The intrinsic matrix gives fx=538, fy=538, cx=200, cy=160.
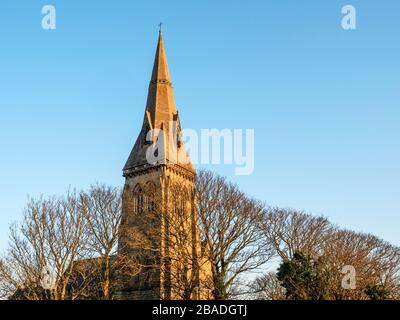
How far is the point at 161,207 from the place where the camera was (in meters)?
43.2

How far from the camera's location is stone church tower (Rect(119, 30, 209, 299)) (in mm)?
38938

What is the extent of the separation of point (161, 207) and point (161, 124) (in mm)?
20629

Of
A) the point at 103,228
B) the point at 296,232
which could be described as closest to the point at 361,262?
the point at 296,232

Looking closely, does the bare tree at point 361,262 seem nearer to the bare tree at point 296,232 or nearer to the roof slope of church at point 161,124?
the bare tree at point 296,232

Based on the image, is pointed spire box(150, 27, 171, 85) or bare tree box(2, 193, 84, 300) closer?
bare tree box(2, 193, 84, 300)

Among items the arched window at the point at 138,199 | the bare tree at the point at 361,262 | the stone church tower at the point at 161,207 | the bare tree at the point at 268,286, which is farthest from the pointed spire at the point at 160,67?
the bare tree at the point at 361,262

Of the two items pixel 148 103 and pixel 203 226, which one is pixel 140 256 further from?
pixel 148 103

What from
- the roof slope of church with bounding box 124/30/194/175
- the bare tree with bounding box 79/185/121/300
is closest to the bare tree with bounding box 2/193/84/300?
the bare tree with bounding box 79/185/121/300

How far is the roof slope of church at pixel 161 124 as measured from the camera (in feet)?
201

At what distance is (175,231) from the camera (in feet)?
133

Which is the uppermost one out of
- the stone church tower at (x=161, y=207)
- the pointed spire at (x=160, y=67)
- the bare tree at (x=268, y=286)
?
the pointed spire at (x=160, y=67)

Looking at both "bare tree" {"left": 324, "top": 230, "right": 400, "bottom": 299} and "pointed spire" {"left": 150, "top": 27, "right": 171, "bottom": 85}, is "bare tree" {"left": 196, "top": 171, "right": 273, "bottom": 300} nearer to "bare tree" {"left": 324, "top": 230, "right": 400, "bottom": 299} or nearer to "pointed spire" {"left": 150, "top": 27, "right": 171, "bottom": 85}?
"bare tree" {"left": 324, "top": 230, "right": 400, "bottom": 299}

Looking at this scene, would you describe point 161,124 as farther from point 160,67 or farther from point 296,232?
point 296,232

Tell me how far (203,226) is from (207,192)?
296cm
